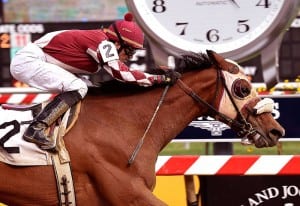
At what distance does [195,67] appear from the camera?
6.13m

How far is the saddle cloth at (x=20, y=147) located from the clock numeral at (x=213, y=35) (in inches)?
65.2

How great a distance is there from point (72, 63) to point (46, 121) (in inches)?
16.9

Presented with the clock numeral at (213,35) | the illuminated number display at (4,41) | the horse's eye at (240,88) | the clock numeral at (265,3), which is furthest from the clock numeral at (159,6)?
the illuminated number display at (4,41)

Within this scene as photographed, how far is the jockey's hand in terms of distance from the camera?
6002 millimetres

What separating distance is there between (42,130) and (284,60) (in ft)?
18.2

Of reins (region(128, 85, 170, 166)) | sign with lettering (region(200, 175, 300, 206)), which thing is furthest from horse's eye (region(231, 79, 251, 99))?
sign with lettering (region(200, 175, 300, 206))

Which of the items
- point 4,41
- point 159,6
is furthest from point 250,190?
point 4,41

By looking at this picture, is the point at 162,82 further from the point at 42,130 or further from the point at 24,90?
the point at 24,90

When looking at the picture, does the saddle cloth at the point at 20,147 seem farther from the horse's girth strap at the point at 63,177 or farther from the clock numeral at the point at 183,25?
the clock numeral at the point at 183,25

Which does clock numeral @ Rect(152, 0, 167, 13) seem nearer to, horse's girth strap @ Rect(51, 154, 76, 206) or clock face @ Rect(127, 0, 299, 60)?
clock face @ Rect(127, 0, 299, 60)

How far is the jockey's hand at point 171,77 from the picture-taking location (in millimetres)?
6002

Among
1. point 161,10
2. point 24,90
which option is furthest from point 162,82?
point 24,90

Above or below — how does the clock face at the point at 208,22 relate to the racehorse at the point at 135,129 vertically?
above

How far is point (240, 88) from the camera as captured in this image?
6020mm
